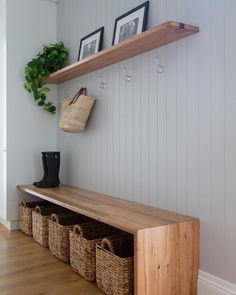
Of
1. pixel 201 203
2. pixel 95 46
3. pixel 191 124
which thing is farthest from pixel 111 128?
pixel 201 203

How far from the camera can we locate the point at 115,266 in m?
1.99

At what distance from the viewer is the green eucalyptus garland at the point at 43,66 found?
3.48m

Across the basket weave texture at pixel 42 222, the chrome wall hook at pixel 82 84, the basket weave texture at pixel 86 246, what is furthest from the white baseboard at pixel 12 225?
the chrome wall hook at pixel 82 84

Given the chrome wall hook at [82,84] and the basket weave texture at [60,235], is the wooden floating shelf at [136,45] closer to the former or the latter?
the chrome wall hook at [82,84]

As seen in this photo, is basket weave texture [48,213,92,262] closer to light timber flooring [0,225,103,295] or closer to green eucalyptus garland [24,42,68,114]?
light timber flooring [0,225,103,295]

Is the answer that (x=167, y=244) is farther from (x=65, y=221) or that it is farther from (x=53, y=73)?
(x=53, y=73)

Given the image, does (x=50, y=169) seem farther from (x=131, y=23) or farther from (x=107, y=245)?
(x=131, y=23)

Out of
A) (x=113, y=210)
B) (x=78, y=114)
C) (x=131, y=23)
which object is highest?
(x=131, y=23)

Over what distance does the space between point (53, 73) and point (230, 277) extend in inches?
96.9

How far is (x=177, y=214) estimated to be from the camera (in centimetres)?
211

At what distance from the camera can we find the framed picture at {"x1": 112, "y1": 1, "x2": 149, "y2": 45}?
238 cm

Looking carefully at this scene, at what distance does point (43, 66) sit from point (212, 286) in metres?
2.67

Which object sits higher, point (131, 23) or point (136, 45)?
point (131, 23)

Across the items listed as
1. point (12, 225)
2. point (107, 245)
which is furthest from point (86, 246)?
point (12, 225)
